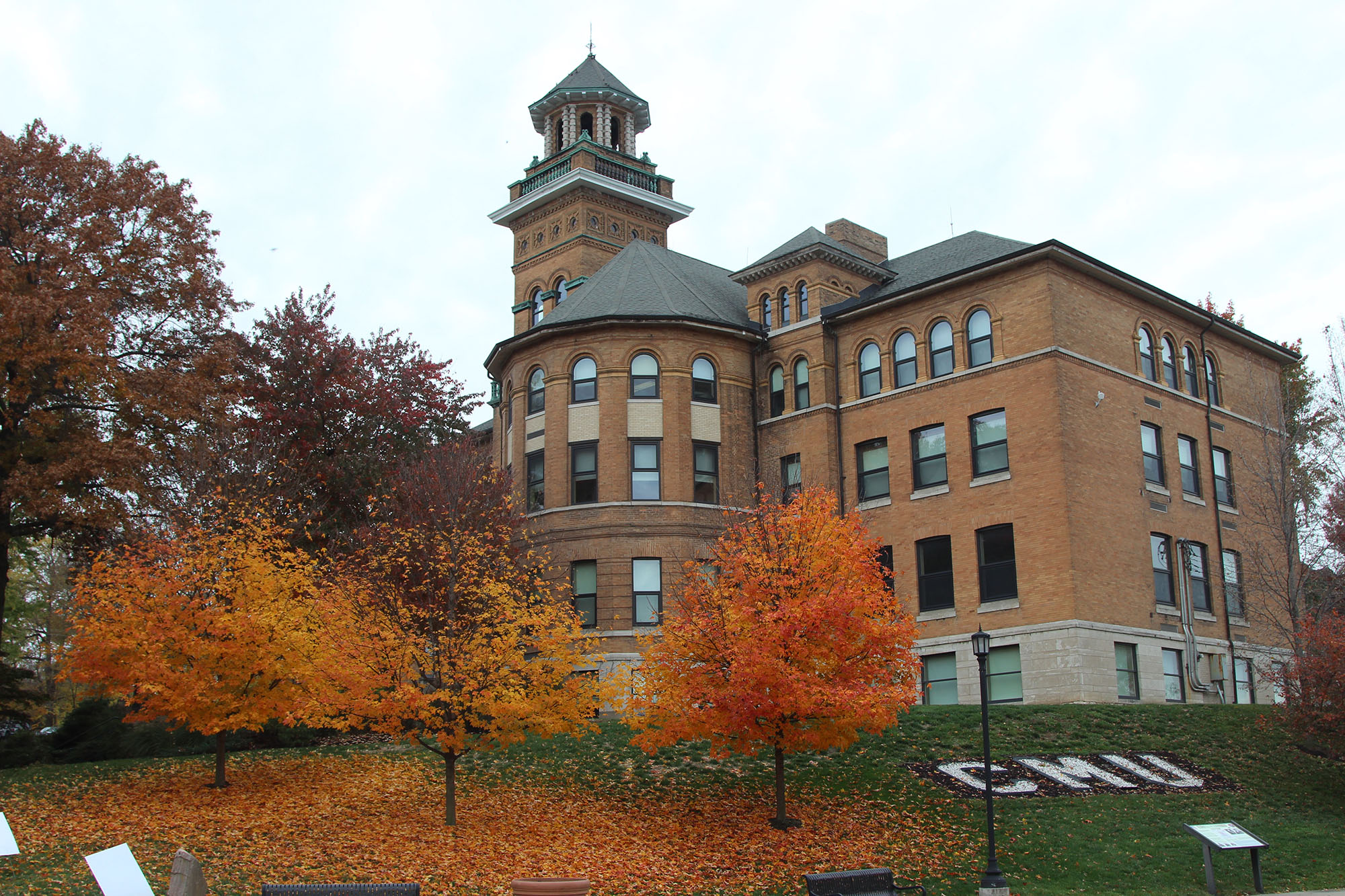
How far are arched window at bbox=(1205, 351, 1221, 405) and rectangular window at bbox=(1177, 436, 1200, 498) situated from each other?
2258mm

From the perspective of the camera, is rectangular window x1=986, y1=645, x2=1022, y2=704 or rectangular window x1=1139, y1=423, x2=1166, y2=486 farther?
rectangular window x1=1139, y1=423, x2=1166, y2=486

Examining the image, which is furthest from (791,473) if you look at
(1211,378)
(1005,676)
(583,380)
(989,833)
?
(989,833)

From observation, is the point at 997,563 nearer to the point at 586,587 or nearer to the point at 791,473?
the point at 791,473

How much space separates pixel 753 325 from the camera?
40094 mm

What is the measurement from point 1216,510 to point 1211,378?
15.2 ft

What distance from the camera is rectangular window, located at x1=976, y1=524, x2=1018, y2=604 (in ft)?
109

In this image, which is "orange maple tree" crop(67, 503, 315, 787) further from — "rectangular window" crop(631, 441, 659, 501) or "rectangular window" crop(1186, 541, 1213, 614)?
"rectangular window" crop(1186, 541, 1213, 614)

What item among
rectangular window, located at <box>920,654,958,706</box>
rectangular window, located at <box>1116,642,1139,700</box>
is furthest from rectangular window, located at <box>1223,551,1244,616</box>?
rectangular window, located at <box>920,654,958,706</box>

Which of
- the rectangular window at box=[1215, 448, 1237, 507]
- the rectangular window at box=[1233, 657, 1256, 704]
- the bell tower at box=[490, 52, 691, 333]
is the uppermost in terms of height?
the bell tower at box=[490, 52, 691, 333]

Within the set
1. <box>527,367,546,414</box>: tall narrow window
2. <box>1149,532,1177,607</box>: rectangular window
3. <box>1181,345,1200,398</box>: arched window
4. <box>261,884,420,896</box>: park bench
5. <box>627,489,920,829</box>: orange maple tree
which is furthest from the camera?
<box>527,367,546,414</box>: tall narrow window

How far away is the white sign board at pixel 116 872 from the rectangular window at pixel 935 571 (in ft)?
81.4

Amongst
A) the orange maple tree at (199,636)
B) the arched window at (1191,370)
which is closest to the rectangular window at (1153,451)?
the arched window at (1191,370)

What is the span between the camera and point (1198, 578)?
3656 centimetres

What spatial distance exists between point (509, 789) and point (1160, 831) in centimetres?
1234
